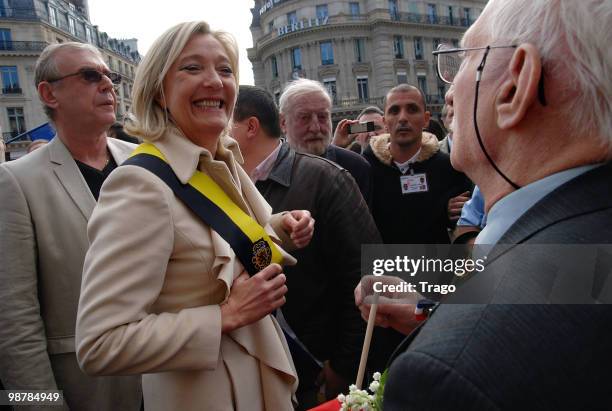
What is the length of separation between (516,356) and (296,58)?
41.7m

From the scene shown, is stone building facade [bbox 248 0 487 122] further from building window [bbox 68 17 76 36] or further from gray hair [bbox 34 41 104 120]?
gray hair [bbox 34 41 104 120]

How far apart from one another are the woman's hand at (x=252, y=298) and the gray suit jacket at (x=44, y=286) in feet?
3.70

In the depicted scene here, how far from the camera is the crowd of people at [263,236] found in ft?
2.60

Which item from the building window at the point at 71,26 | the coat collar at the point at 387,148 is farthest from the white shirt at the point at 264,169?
the building window at the point at 71,26

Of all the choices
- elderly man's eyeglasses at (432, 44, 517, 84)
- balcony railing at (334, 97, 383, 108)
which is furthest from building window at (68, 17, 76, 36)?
elderly man's eyeglasses at (432, 44, 517, 84)

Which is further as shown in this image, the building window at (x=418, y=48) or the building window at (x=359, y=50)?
the building window at (x=418, y=48)

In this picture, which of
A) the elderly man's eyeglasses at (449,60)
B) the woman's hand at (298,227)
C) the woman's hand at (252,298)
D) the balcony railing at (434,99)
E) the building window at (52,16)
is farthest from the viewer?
the building window at (52,16)

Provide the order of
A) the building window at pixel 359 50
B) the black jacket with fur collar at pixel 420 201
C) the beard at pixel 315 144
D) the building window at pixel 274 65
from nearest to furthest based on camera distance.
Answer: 1. the black jacket with fur collar at pixel 420 201
2. the beard at pixel 315 144
3. the building window at pixel 359 50
4. the building window at pixel 274 65

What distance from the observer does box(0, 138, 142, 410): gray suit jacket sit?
2.20m

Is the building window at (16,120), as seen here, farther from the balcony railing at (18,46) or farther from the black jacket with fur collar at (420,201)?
the black jacket with fur collar at (420,201)

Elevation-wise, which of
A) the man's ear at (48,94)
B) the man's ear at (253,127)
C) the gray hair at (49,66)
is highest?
the gray hair at (49,66)

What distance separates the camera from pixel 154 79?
5.94ft

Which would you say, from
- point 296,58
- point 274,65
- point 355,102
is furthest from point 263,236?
point 274,65
